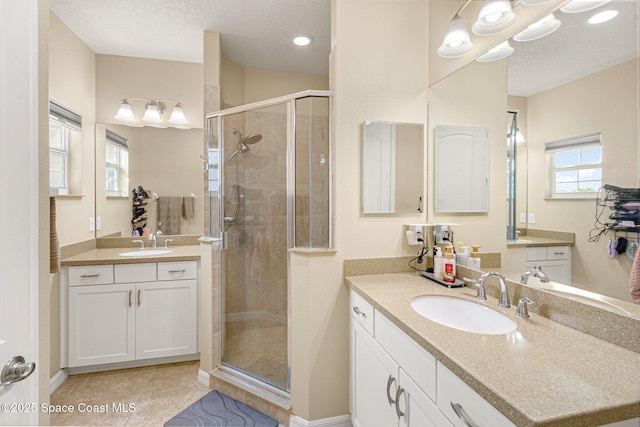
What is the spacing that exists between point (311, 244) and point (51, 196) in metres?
1.24

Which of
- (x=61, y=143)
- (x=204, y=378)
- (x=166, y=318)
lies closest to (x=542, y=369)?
(x=204, y=378)

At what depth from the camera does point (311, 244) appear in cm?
185

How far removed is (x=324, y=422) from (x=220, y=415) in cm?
69

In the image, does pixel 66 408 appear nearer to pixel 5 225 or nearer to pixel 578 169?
pixel 5 225

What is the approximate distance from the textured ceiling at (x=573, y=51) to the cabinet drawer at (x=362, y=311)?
1225mm

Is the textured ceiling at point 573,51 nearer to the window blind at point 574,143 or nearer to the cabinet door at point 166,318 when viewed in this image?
the window blind at point 574,143

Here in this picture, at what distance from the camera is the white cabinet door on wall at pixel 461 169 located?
1609mm

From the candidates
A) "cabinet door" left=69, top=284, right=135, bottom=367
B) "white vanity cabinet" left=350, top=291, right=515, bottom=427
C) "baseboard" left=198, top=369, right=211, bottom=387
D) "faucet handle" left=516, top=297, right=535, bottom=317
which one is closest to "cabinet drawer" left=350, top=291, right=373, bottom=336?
"white vanity cabinet" left=350, top=291, right=515, bottom=427

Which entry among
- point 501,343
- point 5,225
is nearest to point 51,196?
point 5,225

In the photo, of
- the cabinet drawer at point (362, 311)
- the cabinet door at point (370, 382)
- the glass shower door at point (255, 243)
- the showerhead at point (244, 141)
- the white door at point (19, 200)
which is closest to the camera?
the white door at point (19, 200)

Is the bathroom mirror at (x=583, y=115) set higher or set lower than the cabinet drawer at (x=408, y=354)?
higher

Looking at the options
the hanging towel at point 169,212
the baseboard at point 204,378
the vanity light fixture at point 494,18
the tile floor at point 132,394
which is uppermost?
the vanity light fixture at point 494,18

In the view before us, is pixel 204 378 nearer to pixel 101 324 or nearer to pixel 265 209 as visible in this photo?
pixel 101 324

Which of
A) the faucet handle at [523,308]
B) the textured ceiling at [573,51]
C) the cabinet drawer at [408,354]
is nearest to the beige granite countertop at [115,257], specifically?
the cabinet drawer at [408,354]
